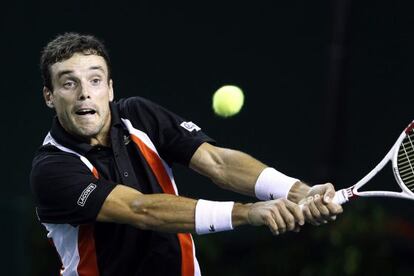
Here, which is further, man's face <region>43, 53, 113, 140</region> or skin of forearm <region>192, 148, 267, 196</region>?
skin of forearm <region>192, 148, 267, 196</region>

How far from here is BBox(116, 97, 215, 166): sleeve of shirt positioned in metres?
6.56

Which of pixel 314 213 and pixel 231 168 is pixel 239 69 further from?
pixel 314 213

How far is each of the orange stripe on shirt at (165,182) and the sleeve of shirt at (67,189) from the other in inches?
13.6

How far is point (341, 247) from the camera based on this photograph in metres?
9.09

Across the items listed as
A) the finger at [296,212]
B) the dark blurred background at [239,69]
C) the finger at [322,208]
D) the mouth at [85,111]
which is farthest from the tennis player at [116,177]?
the dark blurred background at [239,69]

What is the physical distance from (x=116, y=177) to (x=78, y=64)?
1.97 ft

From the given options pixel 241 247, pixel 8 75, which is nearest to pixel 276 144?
pixel 241 247

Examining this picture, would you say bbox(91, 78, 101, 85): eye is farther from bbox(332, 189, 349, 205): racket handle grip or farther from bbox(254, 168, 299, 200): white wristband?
bbox(332, 189, 349, 205): racket handle grip

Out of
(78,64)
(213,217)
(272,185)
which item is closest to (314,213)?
(213,217)

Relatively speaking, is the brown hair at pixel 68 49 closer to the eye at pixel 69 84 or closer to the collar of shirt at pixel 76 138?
the eye at pixel 69 84

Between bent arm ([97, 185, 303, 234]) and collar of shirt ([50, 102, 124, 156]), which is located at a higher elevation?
collar of shirt ([50, 102, 124, 156])

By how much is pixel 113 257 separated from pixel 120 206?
0.40 meters

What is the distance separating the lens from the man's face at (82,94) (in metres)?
6.35

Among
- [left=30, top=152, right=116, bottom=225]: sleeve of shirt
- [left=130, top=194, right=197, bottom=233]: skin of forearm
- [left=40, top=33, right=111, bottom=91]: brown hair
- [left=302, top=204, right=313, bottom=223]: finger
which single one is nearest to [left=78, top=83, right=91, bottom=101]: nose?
[left=40, top=33, right=111, bottom=91]: brown hair
